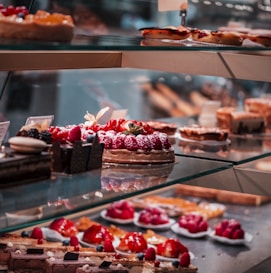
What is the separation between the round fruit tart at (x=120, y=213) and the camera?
454cm

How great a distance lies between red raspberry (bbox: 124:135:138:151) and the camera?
9.26 feet

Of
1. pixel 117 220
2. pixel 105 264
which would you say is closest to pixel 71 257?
pixel 105 264

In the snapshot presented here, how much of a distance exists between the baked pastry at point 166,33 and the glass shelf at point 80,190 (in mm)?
508

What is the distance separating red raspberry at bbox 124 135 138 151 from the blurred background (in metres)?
2.18

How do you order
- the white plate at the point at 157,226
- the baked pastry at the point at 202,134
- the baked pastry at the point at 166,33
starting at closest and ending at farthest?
the baked pastry at the point at 166,33, the baked pastry at the point at 202,134, the white plate at the point at 157,226

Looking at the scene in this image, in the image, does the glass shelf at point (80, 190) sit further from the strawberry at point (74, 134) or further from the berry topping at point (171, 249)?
the berry topping at point (171, 249)

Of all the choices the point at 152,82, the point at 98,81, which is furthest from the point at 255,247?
the point at 152,82

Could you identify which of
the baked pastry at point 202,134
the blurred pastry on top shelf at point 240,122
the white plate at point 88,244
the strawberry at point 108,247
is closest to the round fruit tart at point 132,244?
the white plate at point 88,244

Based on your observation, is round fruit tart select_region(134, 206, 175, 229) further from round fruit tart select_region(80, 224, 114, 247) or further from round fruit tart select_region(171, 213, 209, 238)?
round fruit tart select_region(80, 224, 114, 247)

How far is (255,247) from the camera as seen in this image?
4.08 metres

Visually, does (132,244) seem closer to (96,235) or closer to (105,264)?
(96,235)

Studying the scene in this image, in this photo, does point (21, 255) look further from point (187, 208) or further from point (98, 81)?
point (98, 81)

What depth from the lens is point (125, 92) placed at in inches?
236

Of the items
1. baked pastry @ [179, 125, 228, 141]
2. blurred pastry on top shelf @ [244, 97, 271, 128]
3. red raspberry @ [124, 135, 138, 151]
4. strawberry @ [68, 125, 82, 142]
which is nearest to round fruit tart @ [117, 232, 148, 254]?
baked pastry @ [179, 125, 228, 141]
